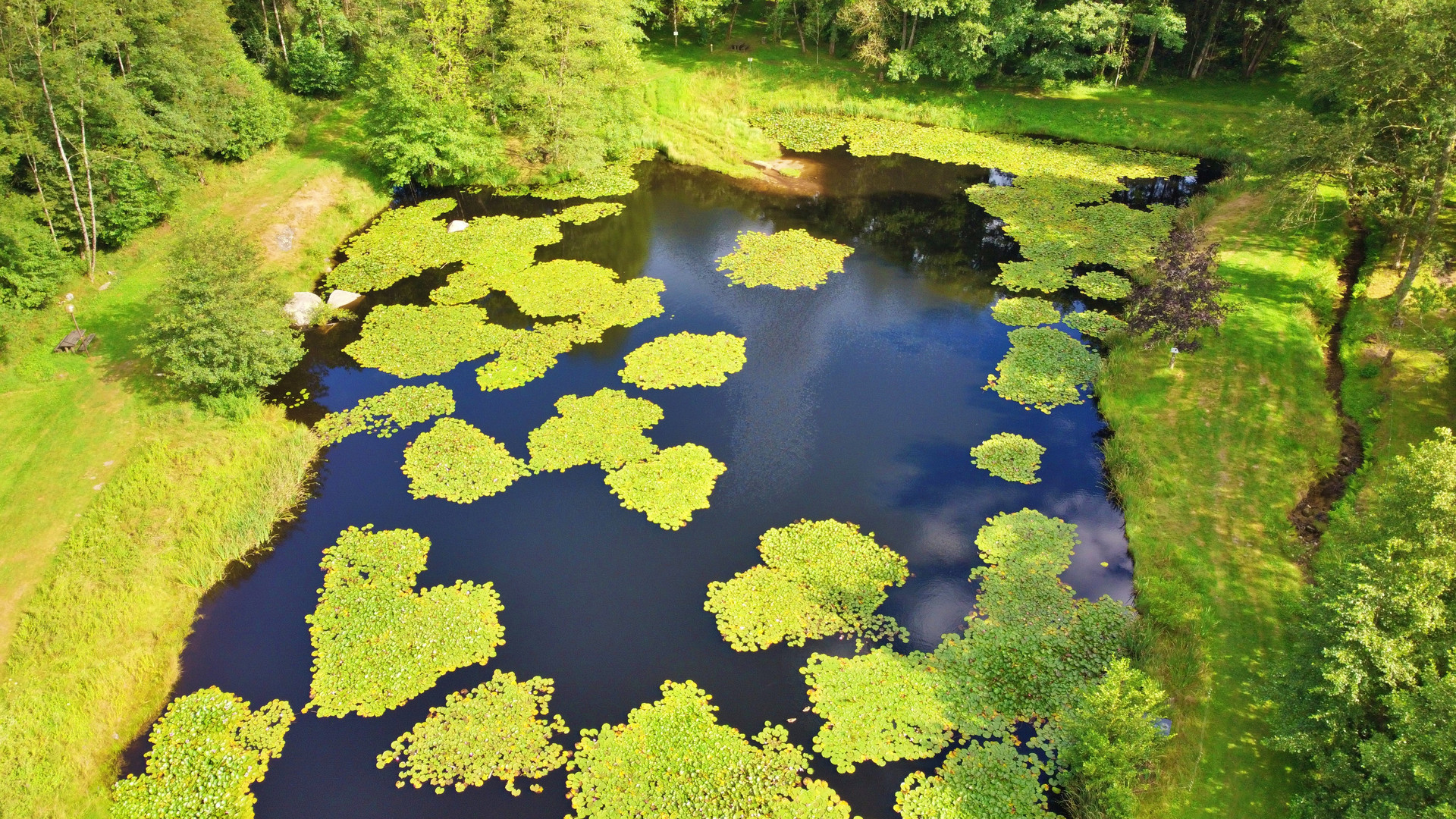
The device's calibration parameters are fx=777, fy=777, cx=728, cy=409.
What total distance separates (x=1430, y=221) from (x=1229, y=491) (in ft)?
50.7

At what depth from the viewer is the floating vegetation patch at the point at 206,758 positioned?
60.3 feet

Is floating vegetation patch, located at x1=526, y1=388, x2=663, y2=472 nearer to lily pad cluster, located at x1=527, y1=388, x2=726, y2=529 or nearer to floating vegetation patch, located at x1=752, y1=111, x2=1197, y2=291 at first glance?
lily pad cluster, located at x1=527, y1=388, x2=726, y2=529

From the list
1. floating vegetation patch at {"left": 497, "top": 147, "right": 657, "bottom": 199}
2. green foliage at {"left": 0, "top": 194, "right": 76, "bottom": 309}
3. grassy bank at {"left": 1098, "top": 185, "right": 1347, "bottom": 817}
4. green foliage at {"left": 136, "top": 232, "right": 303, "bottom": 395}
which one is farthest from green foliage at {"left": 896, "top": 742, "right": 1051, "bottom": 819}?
floating vegetation patch at {"left": 497, "top": 147, "right": 657, "bottom": 199}

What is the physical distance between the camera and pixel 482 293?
38.4m

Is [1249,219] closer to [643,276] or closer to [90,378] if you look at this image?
[643,276]

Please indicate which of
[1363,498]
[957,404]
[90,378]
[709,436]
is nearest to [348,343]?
[90,378]

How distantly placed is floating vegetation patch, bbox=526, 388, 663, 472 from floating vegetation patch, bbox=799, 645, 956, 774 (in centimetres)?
1091

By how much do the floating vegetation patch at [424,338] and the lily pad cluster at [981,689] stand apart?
21060 millimetres

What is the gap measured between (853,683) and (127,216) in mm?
39569

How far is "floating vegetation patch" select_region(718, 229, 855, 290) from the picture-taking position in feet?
128

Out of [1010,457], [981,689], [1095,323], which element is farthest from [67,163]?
[1095,323]

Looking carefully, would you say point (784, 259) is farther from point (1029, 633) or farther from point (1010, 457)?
point (1029, 633)

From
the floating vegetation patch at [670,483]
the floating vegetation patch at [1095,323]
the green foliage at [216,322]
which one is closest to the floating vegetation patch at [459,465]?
the floating vegetation patch at [670,483]

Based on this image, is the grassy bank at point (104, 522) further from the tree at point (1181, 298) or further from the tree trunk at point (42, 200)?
the tree at point (1181, 298)
